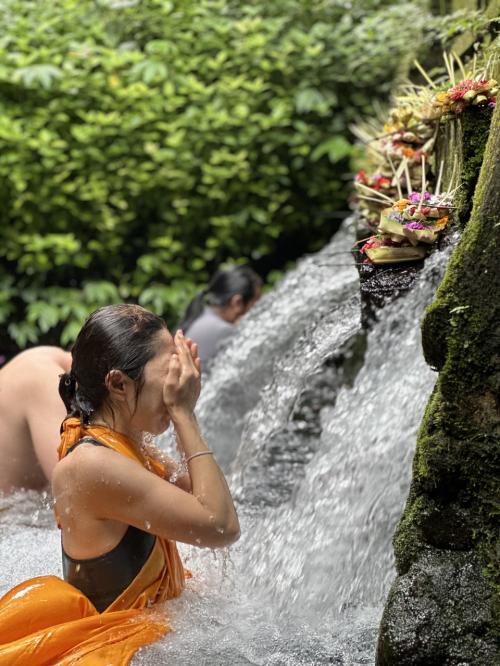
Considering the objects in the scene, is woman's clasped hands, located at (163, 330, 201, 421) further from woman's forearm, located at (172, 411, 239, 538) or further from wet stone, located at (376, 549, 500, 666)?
wet stone, located at (376, 549, 500, 666)

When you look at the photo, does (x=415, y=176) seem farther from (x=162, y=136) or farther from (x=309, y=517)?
(x=162, y=136)

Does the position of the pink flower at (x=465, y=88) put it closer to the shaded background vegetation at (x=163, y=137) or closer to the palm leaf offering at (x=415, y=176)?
the palm leaf offering at (x=415, y=176)

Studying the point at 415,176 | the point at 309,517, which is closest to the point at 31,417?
the point at 309,517

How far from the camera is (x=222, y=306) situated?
6.84m

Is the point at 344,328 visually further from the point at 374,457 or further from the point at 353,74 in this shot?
the point at 353,74

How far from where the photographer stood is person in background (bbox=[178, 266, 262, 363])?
659 cm

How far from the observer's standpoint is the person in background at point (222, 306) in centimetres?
659

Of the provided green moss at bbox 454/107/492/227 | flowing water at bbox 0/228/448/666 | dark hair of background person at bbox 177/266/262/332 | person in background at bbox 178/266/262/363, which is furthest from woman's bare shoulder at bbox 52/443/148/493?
dark hair of background person at bbox 177/266/262/332

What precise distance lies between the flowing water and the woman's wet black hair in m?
0.68

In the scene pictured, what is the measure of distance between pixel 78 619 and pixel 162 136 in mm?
6619

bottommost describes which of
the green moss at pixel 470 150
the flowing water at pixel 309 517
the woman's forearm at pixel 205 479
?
the flowing water at pixel 309 517

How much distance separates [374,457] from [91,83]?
5.77 metres

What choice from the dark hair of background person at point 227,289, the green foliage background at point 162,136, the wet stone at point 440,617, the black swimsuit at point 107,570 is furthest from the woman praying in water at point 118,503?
the green foliage background at point 162,136

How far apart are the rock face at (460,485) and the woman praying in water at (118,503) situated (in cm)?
56
